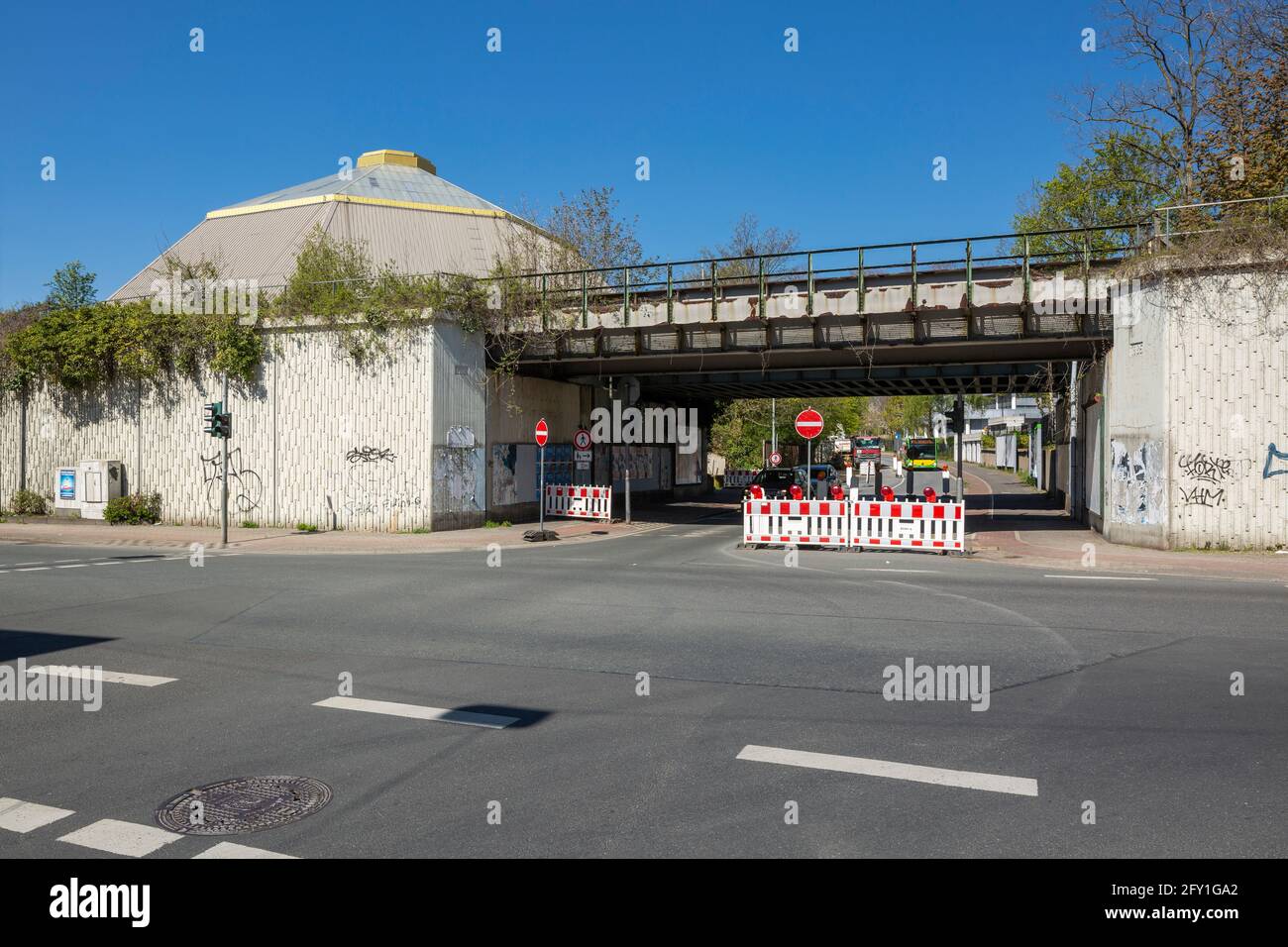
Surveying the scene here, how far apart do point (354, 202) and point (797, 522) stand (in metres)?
28.2

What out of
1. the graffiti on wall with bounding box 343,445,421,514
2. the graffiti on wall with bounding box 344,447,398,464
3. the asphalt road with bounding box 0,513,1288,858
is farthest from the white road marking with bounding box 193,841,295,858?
the graffiti on wall with bounding box 344,447,398,464

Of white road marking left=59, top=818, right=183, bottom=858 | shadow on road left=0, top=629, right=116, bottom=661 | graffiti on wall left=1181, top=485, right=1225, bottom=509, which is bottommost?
shadow on road left=0, top=629, right=116, bottom=661

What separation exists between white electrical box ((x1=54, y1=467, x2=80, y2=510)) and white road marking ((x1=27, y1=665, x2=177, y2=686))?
23.2 metres

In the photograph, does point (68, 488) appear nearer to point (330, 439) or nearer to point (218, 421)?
point (330, 439)

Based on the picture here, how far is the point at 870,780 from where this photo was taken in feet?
18.1

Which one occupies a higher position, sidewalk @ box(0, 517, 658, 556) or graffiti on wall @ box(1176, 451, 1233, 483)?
graffiti on wall @ box(1176, 451, 1233, 483)

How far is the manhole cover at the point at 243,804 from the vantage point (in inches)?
191

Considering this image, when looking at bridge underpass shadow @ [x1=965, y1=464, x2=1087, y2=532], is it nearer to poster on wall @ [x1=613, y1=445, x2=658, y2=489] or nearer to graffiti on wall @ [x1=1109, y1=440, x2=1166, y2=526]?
graffiti on wall @ [x1=1109, y1=440, x2=1166, y2=526]

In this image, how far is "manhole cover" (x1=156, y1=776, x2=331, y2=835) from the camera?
4863 millimetres

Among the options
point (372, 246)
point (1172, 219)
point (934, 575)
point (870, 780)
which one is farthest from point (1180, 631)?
point (372, 246)

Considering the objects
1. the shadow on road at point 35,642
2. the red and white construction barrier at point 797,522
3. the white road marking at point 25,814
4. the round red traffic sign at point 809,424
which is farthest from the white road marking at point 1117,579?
the white road marking at point 25,814

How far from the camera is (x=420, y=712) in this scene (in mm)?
7105

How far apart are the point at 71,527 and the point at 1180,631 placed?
28635mm
